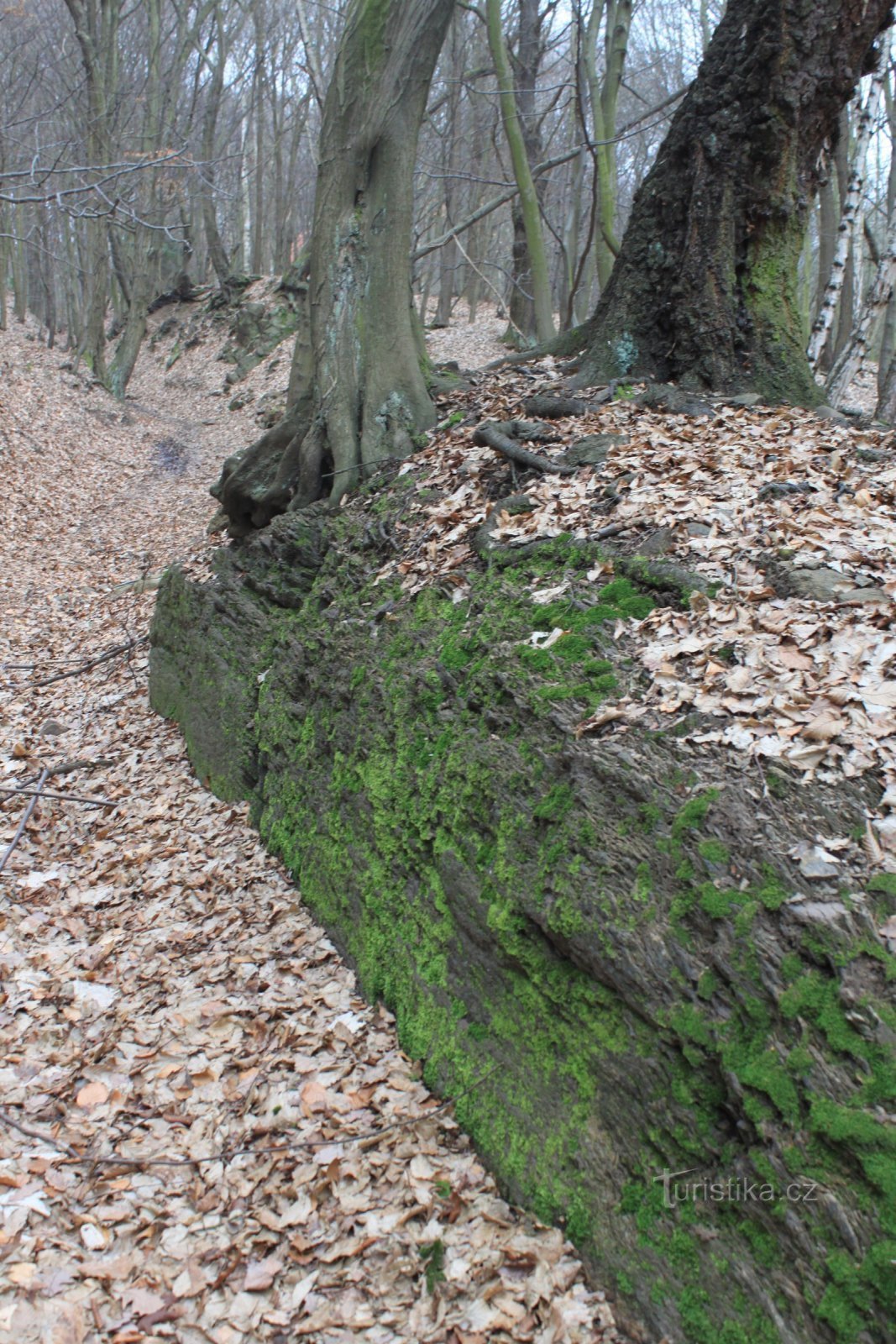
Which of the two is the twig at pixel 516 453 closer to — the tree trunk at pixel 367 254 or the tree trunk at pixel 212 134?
the tree trunk at pixel 367 254

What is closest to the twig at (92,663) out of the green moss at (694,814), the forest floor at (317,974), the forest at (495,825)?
the forest at (495,825)

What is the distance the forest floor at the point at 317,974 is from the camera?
2664mm

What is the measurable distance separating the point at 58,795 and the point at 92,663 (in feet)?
10.1

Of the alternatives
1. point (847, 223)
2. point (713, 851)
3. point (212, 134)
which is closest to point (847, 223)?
point (847, 223)

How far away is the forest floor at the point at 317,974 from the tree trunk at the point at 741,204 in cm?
78

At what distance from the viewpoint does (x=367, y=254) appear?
715 centimetres

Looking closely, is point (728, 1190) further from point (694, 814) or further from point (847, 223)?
point (847, 223)

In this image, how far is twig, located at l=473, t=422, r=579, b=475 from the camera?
541 centimetres

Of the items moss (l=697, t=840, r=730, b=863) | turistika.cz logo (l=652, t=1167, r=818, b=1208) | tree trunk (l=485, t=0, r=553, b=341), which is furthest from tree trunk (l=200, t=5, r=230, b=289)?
turistika.cz logo (l=652, t=1167, r=818, b=1208)

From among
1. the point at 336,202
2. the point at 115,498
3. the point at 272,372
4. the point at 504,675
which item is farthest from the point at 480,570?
the point at 272,372

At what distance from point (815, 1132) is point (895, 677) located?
1581 millimetres

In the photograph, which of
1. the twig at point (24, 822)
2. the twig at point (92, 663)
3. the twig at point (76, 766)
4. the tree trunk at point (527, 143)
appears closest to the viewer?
the twig at point (24, 822)

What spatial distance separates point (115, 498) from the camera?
1485 centimetres

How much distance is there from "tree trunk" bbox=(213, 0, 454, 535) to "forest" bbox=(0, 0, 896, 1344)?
4 centimetres
